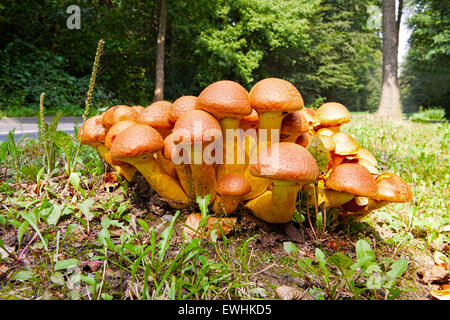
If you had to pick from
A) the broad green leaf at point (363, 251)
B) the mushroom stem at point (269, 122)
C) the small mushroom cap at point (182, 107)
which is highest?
the small mushroom cap at point (182, 107)

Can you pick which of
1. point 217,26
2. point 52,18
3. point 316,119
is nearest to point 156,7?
point 217,26

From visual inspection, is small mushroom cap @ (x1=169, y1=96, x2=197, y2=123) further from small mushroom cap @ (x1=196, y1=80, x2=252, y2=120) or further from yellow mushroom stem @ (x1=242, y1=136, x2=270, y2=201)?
yellow mushroom stem @ (x1=242, y1=136, x2=270, y2=201)

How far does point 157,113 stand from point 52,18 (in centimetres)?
1263

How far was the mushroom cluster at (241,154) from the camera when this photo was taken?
128cm

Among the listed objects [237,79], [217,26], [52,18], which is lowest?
[237,79]

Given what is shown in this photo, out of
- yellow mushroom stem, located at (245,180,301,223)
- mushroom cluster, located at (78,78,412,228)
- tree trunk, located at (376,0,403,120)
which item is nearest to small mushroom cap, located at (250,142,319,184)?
mushroom cluster, located at (78,78,412,228)

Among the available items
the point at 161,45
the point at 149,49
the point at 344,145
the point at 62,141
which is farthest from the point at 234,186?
the point at 149,49

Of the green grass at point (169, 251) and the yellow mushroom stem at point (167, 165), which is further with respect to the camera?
the yellow mushroom stem at point (167, 165)

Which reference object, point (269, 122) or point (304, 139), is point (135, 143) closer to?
point (269, 122)

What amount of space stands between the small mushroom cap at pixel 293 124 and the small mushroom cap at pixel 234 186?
479 mm

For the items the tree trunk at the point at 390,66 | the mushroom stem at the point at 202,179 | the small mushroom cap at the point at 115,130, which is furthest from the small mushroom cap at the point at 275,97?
the tree trunk at the point at 390,66

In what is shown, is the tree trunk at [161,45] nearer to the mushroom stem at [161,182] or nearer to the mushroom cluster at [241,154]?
the mushroom cluster at [241,154]
